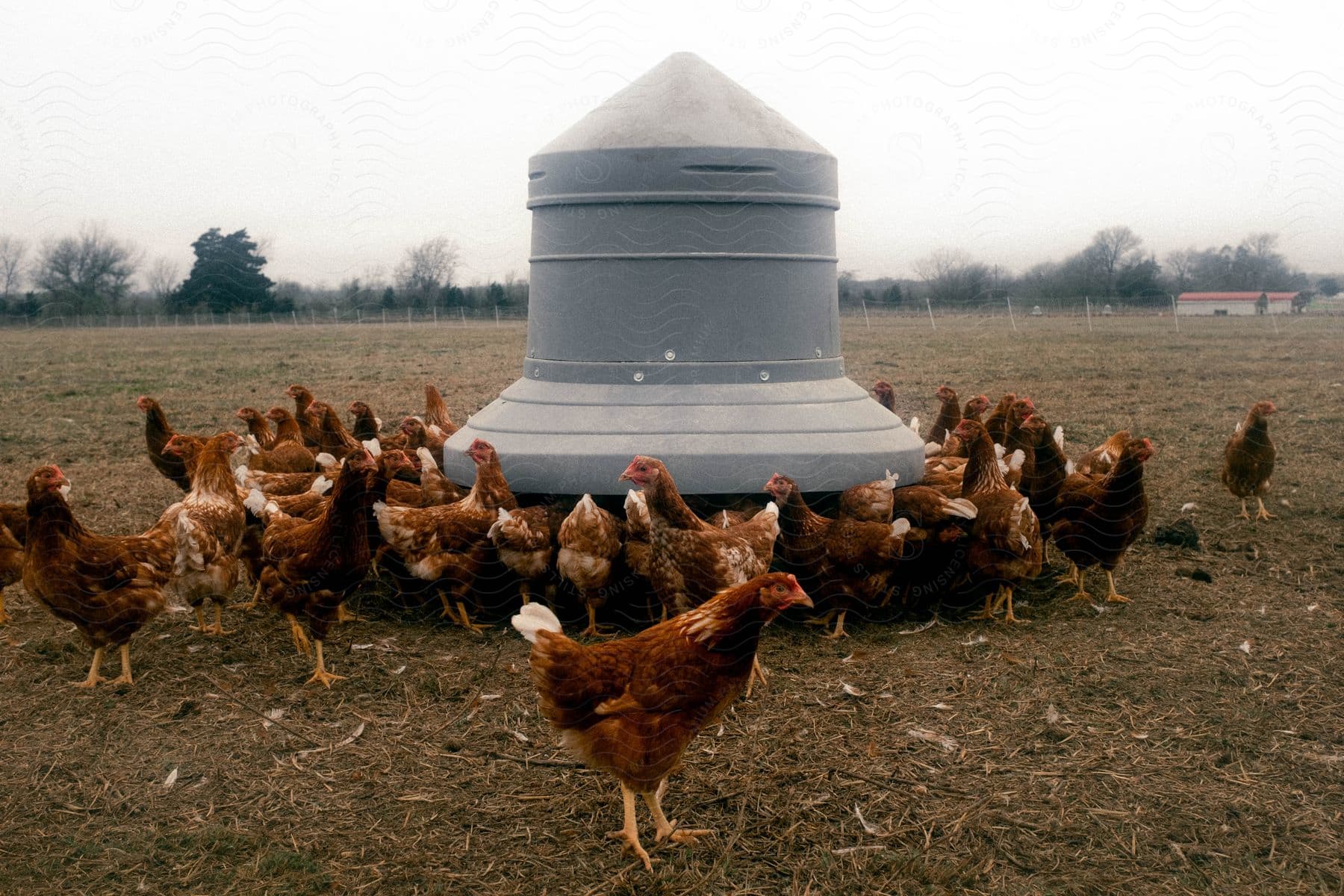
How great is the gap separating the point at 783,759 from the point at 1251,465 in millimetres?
4145

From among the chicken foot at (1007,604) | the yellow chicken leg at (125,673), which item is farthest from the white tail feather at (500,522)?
the chicken foot at (1007,604)

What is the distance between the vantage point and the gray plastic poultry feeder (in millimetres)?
4219

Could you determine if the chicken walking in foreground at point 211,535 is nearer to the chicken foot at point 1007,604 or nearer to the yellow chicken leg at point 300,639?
the yellow chicken leg at point 300,639

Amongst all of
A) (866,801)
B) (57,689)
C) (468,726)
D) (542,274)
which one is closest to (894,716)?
(866,801)

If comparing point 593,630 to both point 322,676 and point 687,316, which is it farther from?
point 687,316

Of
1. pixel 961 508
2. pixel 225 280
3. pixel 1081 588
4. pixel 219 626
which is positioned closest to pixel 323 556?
pixel 219 626

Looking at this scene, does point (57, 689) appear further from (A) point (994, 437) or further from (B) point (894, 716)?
(A) point (994, 437)

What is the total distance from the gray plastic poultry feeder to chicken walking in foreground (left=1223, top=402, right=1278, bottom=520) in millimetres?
2489

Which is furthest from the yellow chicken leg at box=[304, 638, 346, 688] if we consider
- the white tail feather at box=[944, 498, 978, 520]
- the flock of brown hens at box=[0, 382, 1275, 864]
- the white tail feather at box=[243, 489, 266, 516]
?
the white tail feather at box=[944, 498, 978, 520]

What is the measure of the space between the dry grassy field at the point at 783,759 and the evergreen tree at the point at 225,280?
7.30m

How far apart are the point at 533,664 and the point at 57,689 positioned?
2.15 meters

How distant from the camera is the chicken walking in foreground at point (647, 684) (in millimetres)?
2479

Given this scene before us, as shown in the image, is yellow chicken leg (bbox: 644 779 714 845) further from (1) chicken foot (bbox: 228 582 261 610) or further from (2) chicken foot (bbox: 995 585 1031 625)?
(1) chicken foot (bbox: 228 582 261 610)

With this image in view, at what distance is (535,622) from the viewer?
247cm
